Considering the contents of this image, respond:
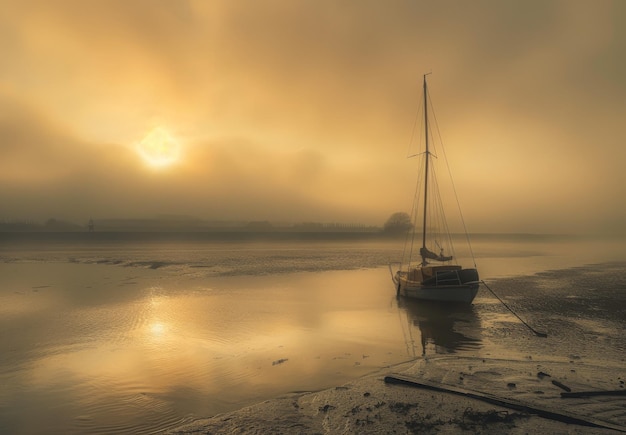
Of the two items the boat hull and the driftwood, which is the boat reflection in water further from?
the driftwood

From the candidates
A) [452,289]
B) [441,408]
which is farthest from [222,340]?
[452,289]

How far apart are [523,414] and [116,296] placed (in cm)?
2658

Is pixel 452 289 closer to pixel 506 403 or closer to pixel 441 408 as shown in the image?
pixel 506 403

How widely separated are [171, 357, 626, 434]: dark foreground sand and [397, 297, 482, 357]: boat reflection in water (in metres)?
3.44

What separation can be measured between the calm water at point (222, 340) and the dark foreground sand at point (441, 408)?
1.01m

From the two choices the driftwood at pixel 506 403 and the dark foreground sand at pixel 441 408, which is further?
the dark foreground sand at pixel 441 408

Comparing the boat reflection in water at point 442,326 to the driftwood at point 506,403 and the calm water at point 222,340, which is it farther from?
the driftwood at point 506,403

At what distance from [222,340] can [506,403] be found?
11.2m

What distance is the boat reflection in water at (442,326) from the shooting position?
14898 mm

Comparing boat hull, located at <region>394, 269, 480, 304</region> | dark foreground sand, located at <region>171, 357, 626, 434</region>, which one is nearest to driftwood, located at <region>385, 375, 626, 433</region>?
dark foreground sand, located at <region>171, 357, 626, 434</region>

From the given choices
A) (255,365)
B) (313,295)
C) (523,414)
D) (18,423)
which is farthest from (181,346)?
(313,295)

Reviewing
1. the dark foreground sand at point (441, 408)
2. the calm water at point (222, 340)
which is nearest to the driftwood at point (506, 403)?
the dark foreground sand at point (441, 408)

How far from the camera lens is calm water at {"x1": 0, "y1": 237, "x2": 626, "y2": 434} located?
396 inches

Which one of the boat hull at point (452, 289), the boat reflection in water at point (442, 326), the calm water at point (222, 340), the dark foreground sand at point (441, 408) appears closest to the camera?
the dark foreground sand at point (441, 408)
